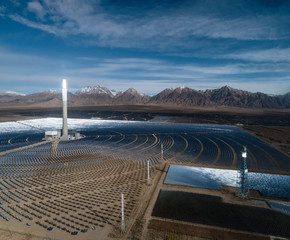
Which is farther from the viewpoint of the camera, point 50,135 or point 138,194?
point 50,135

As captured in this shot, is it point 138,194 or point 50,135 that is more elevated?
point 50,135

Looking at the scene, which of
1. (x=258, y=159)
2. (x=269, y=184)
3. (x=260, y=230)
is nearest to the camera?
(x=260, y=230)

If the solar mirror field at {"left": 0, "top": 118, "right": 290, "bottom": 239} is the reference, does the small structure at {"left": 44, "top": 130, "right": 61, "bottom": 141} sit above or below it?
A: above

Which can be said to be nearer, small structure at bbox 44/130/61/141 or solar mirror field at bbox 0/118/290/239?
solar mirror field at bbox 0/118/290/239

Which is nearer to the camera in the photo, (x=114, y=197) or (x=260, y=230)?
(x=260, y=230)

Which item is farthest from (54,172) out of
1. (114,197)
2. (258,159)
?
(258,159)

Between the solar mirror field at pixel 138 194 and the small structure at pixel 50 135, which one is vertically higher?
the small structure at pixel 50 135

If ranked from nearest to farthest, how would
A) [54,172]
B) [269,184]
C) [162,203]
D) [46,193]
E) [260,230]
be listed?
[260,230], [162,203], [46,193], [269,184], [54,172]

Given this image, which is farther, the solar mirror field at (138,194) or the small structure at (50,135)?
the small structure at (50,135)

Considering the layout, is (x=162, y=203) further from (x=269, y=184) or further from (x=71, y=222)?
(x=269, y=184)

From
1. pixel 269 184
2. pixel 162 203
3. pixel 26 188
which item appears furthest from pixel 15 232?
pixel 269 184
